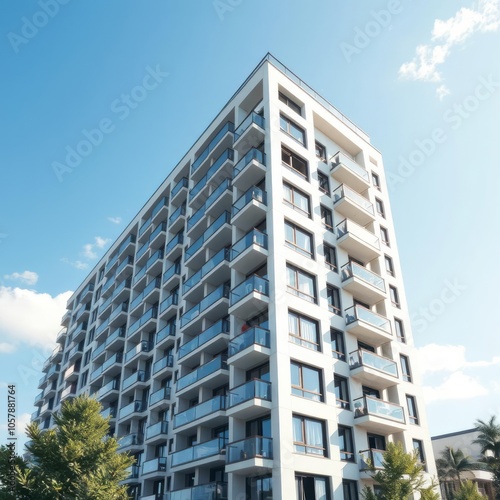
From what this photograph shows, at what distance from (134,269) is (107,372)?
1046 cm

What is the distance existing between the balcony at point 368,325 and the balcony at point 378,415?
4.07 meters

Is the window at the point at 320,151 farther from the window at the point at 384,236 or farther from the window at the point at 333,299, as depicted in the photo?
the window at the point at 333,299

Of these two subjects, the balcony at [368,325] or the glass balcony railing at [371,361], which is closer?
the glass balcony railing at [371,361]

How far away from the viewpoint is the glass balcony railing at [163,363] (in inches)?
1407

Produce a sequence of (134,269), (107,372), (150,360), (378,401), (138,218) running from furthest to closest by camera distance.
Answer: (138,218), (134,269), (107,372), (150,360), (378,401)

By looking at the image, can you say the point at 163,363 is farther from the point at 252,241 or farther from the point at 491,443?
the point at 491,443

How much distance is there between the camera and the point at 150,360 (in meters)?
40.8

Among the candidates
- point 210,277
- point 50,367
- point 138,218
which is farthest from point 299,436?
point 50,367

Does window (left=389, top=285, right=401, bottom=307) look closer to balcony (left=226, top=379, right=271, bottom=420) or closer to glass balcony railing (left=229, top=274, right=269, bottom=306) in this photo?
glass balcony railing (left=229, top=274, right=269, bottom=306)

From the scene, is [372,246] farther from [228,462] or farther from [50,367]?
[50,367]

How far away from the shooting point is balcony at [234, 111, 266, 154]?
31.8 meters

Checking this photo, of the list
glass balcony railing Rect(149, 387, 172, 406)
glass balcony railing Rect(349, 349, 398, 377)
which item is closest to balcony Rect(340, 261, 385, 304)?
glass balcony railing Rect(349, 349, 398, 377)

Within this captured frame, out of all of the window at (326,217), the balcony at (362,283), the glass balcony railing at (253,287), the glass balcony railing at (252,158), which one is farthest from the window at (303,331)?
the glass balcony railing at (252,158)

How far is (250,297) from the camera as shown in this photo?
84.6 feet
